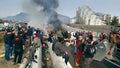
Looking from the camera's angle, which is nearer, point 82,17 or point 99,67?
point 99,67

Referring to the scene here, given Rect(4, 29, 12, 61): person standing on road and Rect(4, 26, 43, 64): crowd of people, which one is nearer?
Rect(4, 26, 43, 64): crowd of people

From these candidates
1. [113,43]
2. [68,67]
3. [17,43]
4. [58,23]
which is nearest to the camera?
[68,67]

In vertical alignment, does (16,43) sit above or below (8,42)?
above

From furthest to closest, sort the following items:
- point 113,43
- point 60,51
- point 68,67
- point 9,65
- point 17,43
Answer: point 113,43 < point 9,65 < point 17,43 < point 68,67 < point 60,51

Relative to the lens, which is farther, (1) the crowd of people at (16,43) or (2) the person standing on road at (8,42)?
(2) the person standing on road at (8,42)

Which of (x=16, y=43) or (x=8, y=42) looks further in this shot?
(x=8, y=42)

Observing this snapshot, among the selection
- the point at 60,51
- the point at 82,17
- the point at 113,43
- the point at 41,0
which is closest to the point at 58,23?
the point at 41,0

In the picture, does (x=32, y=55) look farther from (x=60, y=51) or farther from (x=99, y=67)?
(x=99, y=67)

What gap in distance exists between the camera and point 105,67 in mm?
17297

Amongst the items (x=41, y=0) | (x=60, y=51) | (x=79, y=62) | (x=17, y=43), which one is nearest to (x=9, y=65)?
(x=17, y=43)

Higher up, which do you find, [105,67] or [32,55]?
[32,55]

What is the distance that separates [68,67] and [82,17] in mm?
178652

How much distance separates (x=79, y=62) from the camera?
17062 mm

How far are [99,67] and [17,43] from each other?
199 inches
